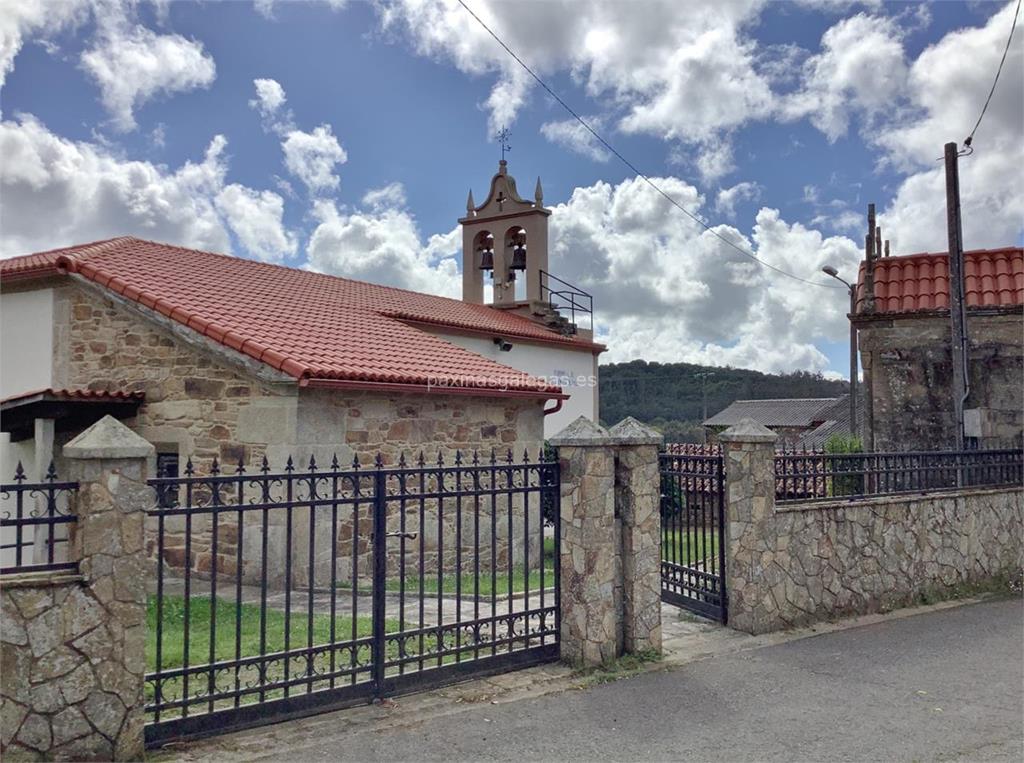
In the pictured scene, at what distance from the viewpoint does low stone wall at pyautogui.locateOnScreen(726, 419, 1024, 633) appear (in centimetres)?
682

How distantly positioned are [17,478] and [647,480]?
4.27 metres

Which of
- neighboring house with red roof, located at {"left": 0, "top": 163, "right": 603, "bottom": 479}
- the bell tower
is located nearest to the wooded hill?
the bell tower

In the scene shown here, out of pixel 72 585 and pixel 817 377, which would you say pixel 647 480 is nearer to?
pixel 72 585

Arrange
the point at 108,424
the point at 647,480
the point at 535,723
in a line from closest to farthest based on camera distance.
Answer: the point at 108,424 → the point at 535,723 → the point at 647,480

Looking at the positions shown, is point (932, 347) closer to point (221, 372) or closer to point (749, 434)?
point (749, 434)

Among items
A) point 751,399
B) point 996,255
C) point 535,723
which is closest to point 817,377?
point 751,399

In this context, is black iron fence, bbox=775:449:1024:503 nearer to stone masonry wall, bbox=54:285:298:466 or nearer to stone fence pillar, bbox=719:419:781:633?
stone fence pillar, bbox=719:419:781:633

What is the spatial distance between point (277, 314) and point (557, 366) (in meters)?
13.2

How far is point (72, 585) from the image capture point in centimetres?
383

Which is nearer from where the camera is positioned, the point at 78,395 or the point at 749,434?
the point at 749,434

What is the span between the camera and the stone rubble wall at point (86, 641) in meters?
3.67

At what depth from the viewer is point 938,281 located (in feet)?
39.5

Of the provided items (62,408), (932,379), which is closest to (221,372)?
(62,408)

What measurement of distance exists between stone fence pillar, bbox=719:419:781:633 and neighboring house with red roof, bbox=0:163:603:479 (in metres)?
3.63
